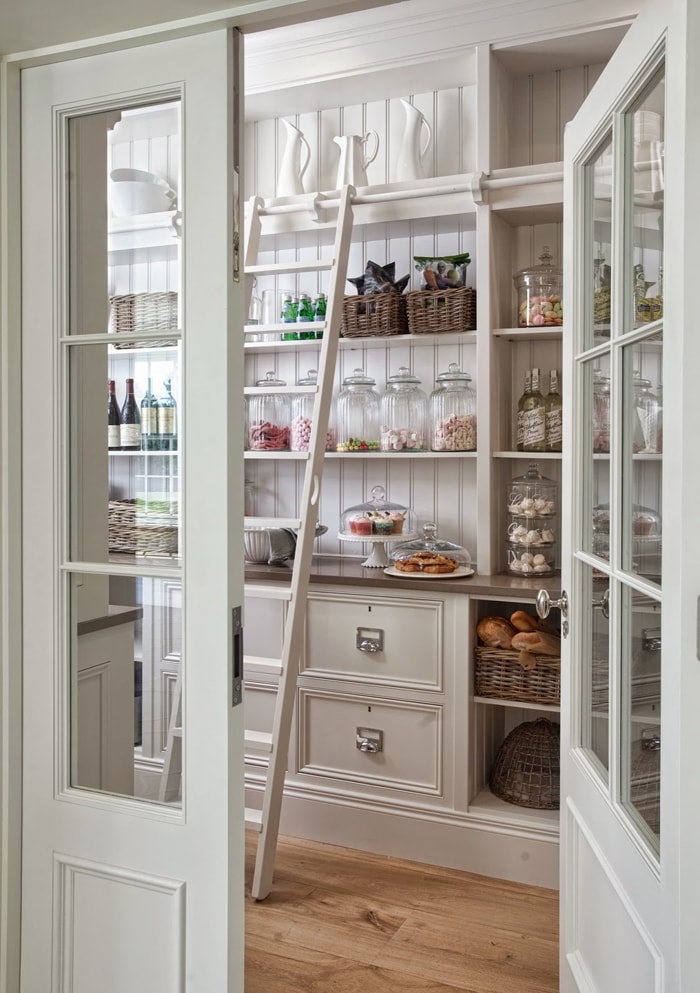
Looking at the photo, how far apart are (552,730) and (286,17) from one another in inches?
92.0

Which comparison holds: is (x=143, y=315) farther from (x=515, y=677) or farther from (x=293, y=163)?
(x=293, y=163)

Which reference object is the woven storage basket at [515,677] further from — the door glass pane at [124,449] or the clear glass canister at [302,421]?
the door glass pane at [124,449]

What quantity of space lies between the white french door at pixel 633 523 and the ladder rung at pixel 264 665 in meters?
1.14

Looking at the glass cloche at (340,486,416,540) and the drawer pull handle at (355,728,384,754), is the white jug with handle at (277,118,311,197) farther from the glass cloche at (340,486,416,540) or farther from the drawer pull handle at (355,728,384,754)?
the drawer pull handle at (355,728,384,754)

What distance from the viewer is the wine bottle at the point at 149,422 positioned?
151 cm

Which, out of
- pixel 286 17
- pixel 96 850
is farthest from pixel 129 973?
pixel 286 17

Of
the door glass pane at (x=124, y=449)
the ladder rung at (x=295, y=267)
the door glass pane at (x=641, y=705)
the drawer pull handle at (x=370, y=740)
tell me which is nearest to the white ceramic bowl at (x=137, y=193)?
the door glass pane at (x=124, y=449)

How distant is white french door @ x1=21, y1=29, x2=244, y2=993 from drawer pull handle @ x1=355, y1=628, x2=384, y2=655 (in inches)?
57.0

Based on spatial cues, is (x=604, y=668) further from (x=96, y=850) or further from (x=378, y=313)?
(x=378, y=313)

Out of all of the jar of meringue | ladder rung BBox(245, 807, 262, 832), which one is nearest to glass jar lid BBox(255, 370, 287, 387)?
the jar of meringue

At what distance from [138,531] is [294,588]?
4.04 ft

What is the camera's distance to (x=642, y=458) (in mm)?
1435

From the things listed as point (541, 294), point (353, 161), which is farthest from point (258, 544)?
point (353, 161)

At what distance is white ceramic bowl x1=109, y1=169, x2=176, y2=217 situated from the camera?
4.78 feet
